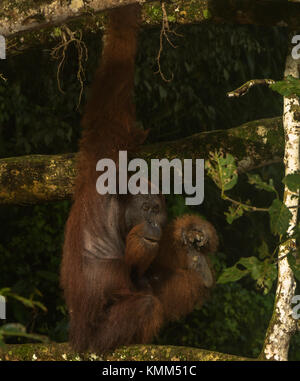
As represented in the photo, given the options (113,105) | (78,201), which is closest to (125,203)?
(78,201)

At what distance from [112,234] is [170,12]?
1284 millimetres

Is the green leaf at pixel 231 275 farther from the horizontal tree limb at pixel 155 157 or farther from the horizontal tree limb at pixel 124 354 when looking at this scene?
the horizontal tree limb at pixel 155 157

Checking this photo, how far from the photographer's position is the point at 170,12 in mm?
3721

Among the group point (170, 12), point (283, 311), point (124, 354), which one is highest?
point (170, 12)

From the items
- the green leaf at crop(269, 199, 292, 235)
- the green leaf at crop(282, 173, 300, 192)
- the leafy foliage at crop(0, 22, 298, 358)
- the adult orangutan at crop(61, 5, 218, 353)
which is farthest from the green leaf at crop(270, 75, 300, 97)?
the leafy foliage at crop(0, 22, 298, 358)

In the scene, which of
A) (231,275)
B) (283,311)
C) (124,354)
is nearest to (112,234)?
(124,354)

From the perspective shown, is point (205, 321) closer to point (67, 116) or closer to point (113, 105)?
point (67, 116)

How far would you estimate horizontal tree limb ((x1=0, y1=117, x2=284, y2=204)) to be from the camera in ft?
13.3

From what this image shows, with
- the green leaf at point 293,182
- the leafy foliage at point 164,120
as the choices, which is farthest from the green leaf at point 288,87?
the leafy foliage at point 164,120

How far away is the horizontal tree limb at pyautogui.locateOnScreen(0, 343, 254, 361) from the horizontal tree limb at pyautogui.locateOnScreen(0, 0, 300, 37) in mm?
1416

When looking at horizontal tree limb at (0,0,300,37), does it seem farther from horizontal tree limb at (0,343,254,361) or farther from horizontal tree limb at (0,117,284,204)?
horizontal tree limb at (0,343,254,361)

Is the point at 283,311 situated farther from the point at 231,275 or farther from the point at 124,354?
the point at 124,354

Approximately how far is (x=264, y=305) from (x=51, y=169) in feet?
8.09
